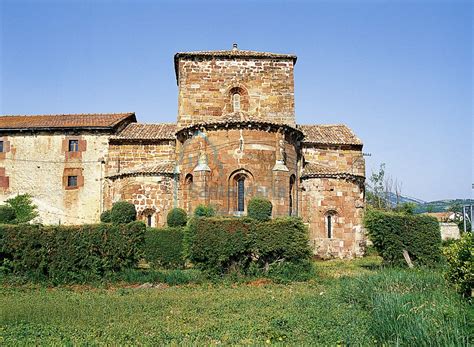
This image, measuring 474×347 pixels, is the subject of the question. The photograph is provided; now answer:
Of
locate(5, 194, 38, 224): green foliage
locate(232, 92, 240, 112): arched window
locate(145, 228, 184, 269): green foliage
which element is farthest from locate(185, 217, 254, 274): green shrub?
locate(5, 194, 38, 224): green foliage

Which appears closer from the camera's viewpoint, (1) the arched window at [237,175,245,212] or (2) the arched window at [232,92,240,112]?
(1) the arched window at [237,175,245,212]

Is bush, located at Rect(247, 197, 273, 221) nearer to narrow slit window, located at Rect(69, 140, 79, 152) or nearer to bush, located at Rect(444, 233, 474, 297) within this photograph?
bush, located at Rect(444, 233, 474, 297)

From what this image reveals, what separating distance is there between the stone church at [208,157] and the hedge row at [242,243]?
5.24 m

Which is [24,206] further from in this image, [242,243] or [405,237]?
[405,237]

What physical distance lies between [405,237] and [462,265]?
7824 mm

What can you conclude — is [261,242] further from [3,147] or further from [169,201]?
[3,147]

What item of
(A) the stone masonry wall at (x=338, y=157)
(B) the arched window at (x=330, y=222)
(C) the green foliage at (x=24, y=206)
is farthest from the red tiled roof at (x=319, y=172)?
(C) the green foliage at (x=24, y=206)

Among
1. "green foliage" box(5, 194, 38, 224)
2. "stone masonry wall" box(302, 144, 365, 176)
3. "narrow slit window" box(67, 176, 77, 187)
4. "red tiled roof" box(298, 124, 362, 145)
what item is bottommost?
"green foliage" box(5, 194, 38, 224)

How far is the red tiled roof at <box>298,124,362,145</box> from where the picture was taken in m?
29.5

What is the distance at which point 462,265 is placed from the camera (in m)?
10.1

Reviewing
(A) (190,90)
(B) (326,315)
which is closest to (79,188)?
(A) (190,90)

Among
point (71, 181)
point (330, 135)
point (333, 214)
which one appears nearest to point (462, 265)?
point (333, 214)

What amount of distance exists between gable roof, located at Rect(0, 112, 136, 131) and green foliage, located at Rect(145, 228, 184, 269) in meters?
13.1

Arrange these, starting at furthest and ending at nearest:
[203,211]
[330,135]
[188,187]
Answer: [330,135] < [188,187] < [203,211]
